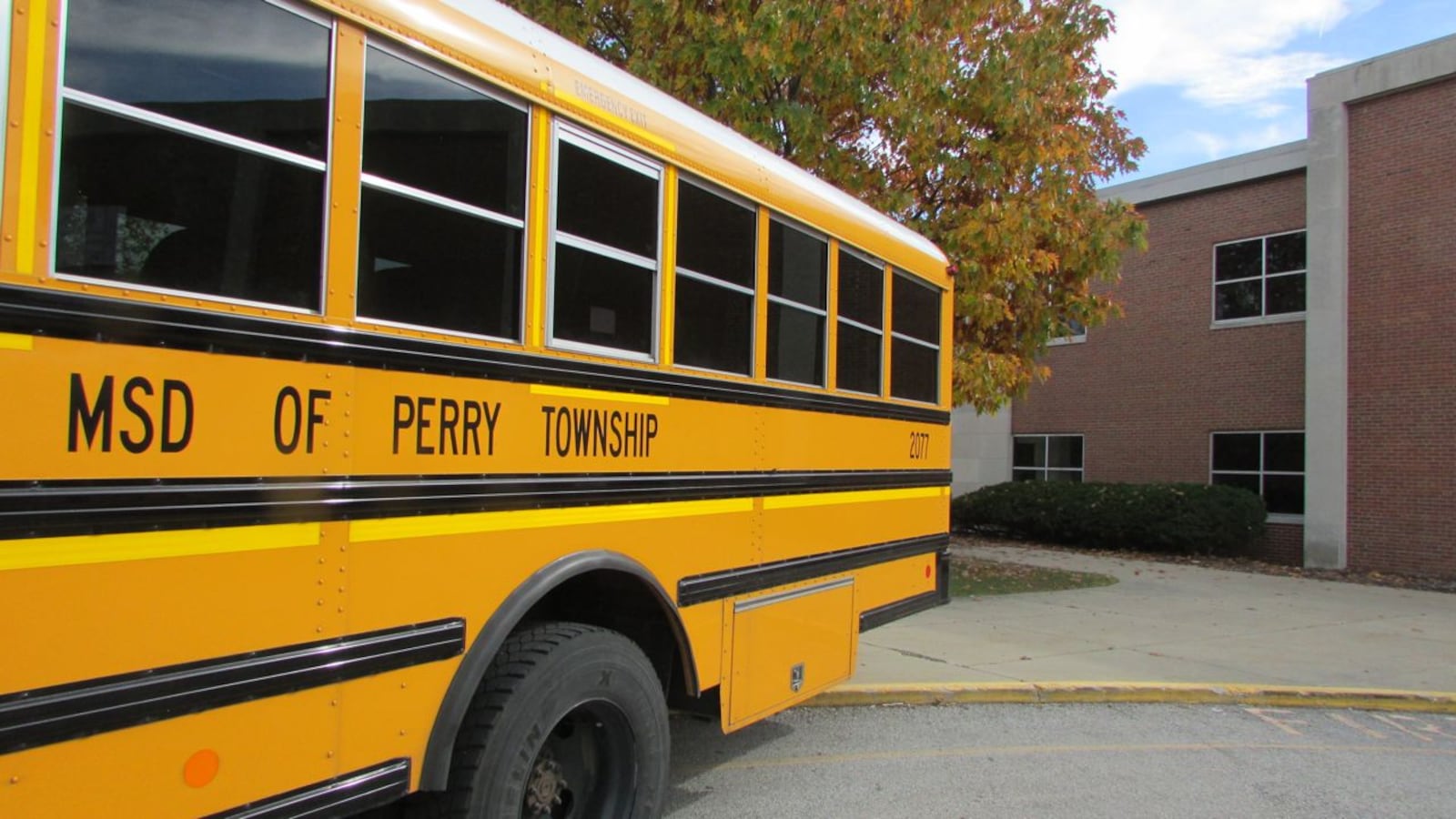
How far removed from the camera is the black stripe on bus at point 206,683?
6.59 feet

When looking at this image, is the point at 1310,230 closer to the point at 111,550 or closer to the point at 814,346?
the point at 814,346

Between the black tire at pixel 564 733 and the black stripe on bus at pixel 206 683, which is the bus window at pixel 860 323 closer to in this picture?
the black tire at pixel 564 733

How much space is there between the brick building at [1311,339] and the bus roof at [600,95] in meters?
13.5

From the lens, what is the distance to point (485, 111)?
3109 millimetres

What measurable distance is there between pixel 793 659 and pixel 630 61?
685 cm

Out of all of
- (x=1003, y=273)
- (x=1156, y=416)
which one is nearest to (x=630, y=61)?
(x=1003, y=273)

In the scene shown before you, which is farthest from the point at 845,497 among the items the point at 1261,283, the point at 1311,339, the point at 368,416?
the point at 1261,283

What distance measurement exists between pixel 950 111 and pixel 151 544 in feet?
30.8

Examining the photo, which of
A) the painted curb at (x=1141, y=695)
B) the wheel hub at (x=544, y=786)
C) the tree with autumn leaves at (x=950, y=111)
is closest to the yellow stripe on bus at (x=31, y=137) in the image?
the wheel hub at (x=544, y=786)

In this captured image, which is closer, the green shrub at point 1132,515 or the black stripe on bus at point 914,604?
the black stripe on bus at point 914,604

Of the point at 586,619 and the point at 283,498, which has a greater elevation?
the point at 283,498

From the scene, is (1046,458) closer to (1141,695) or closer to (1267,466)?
(1267,466)

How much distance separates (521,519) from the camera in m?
3.15

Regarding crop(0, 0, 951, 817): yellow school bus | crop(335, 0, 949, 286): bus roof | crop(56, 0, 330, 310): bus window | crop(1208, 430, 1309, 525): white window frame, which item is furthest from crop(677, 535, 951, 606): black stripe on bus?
crop(1208, 430, 1309, 525): white window frame
